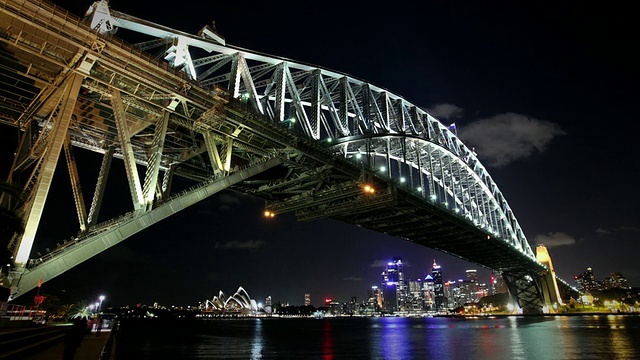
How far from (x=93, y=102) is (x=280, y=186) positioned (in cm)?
1786

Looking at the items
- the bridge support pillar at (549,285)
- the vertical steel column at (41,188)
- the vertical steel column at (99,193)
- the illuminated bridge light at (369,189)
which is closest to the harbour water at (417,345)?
the vertical steel column at (99,193)

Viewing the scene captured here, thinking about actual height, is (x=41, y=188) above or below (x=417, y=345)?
above

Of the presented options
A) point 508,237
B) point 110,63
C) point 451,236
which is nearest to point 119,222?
point 110,63

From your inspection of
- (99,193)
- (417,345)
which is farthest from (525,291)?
(99,193)

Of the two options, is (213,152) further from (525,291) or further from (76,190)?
(525,291)

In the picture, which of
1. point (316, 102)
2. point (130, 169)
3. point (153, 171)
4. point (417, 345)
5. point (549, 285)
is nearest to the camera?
point (130, 169)

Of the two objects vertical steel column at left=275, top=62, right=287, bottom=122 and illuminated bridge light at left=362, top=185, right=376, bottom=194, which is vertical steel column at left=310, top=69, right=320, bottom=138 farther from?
illuminated bridge light at left=362, top=185, right=376, bottom=194

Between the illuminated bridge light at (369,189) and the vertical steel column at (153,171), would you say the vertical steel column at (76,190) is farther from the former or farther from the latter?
the illuminated bridge light at (369,189)

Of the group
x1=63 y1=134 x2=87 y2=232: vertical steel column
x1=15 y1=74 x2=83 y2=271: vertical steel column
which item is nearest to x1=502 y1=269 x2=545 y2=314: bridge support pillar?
x1=63 y1=134 x2=87 y2=232: vertical steel column

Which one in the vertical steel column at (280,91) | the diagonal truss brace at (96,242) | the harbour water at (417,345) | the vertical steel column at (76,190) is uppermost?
the vertical steel column at (280,91)

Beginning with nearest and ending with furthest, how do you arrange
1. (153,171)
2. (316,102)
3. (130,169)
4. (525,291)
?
(130,169) → (153,171) → (316,102) → (525,291)

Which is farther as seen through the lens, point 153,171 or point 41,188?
point 153,171

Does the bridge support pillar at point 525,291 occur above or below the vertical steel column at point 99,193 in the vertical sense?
below

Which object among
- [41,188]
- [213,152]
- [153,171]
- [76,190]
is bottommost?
[41,188]
